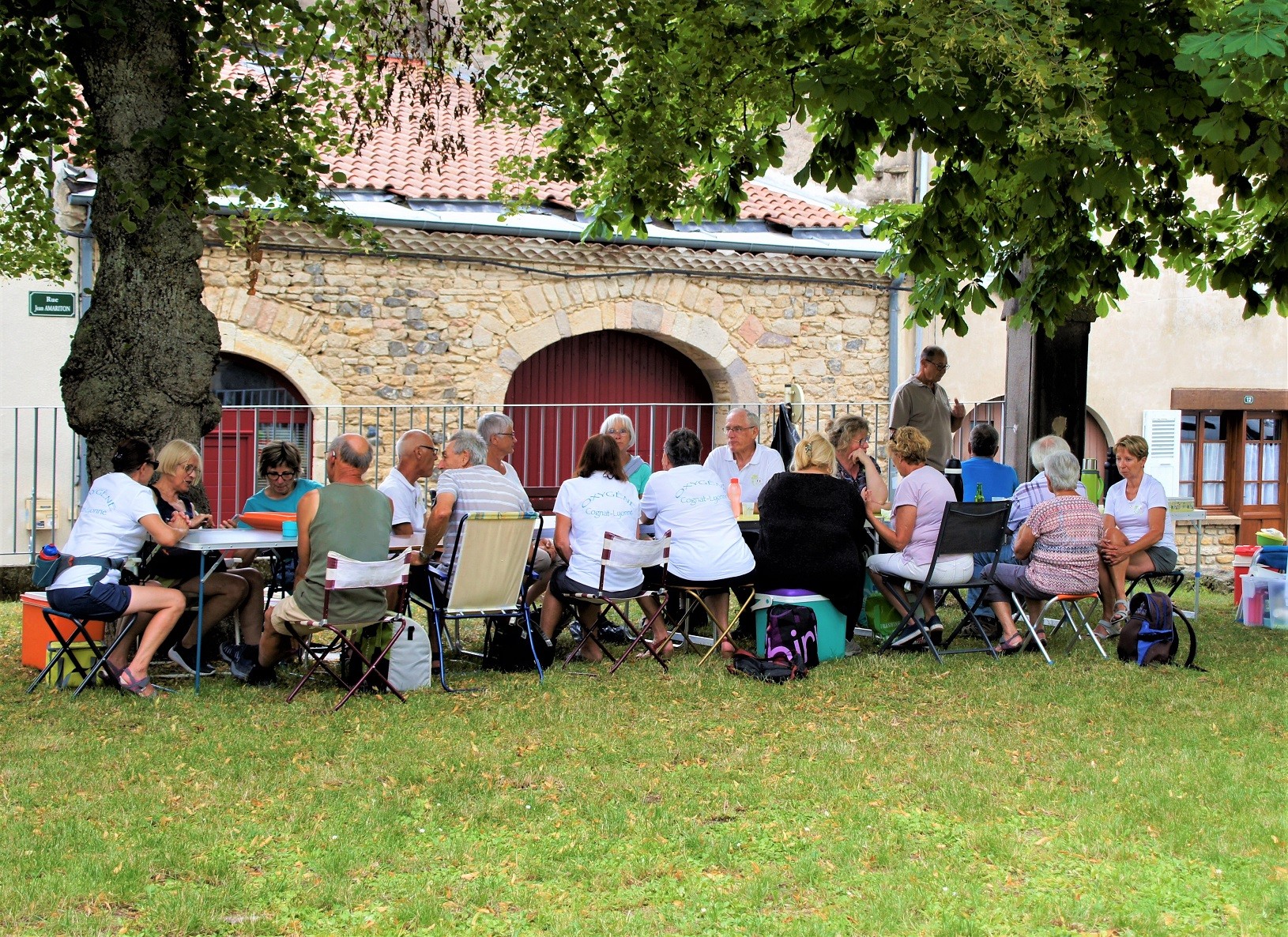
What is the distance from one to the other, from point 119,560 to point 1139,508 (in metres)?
6.01

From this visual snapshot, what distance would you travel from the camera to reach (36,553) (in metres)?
10.8

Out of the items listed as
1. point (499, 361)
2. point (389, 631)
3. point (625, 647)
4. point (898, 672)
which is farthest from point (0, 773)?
point (499, 361)

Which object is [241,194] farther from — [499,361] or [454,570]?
[499,361]

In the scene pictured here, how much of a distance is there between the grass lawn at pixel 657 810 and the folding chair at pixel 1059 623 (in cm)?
61

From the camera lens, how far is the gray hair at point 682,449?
731 centimetres

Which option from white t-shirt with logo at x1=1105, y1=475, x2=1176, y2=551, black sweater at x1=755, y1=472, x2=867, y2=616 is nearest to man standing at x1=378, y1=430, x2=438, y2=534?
black sweater at x1=755, y1=472, x2=867, y2=616

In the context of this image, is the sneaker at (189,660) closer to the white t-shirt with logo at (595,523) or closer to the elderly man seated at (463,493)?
the elderly man seated at (463,493)

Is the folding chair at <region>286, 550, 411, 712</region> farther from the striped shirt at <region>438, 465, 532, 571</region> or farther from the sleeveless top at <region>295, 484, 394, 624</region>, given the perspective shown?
the striped shirt at <region>438, 465, 532, 571</region>

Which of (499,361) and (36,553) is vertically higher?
(499,361)

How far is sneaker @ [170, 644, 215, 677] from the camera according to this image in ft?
22.2

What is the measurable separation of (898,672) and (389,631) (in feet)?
8.79

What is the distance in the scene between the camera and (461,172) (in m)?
13.8

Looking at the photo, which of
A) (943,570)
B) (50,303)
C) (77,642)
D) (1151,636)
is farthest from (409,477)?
(50,303)

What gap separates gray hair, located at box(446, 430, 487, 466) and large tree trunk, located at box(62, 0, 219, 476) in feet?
4.64
